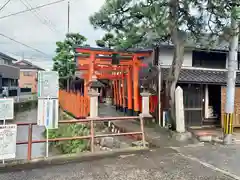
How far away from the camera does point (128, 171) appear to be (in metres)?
5.12

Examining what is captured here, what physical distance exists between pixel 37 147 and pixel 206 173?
29.4 ft

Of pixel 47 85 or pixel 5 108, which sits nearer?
pixel 5 108

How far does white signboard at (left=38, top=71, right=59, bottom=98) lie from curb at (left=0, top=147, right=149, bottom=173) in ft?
5.17

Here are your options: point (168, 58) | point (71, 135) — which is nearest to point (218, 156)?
point (71, 135)

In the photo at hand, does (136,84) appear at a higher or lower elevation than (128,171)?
higher

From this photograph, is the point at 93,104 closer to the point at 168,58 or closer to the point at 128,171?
the point at 168,58

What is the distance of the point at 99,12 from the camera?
29.8 ft

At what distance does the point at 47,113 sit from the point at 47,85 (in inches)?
26.9

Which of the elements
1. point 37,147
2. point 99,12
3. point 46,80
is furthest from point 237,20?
point 37,147

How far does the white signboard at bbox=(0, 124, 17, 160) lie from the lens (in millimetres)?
5141

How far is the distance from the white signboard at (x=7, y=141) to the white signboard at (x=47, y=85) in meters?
1.00

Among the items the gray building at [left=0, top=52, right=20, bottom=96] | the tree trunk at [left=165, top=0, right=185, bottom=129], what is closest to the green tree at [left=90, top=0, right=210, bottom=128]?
the tree trunk at [left=165, top=0, right=185, bottom=129]

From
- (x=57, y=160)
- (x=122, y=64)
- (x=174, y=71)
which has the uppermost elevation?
(x=122, y=64)

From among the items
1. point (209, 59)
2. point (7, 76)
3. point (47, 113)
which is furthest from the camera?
point (7, 76)
